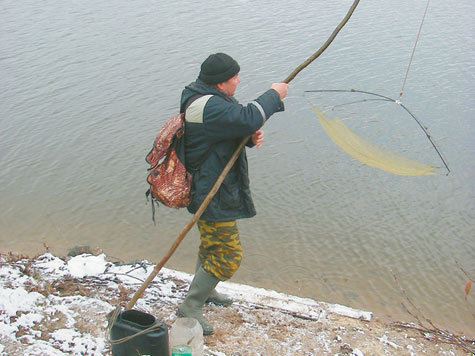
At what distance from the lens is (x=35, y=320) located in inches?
146

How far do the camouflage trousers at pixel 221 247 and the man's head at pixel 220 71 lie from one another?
0.88 meters

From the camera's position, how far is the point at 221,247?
11.8ft

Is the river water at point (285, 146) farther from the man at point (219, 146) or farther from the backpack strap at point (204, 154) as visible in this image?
the backpack strap at point (204, 154)

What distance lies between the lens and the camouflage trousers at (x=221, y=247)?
3.53 meters

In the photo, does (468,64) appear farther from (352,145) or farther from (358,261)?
(352,145)

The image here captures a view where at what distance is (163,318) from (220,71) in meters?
1.88

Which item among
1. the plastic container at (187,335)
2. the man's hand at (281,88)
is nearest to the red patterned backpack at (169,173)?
the man's hand at (281,88)

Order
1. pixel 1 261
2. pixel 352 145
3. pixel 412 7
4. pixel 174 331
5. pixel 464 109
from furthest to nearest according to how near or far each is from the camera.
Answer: pixel 412 7, pixel 464 109, pixel 1 261, pixel 352 145, pixel 174 331

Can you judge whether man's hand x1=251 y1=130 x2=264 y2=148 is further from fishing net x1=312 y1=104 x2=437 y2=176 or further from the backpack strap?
fishing net x1=312 y1=104 x2=437 y2=176

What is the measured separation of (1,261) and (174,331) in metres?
2.13

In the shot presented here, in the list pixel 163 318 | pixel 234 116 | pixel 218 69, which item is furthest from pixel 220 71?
pixel 163 318

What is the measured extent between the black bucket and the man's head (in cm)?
150

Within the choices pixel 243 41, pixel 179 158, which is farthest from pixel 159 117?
pixel 179 158

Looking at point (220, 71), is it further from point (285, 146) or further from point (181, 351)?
point (285, 146)
